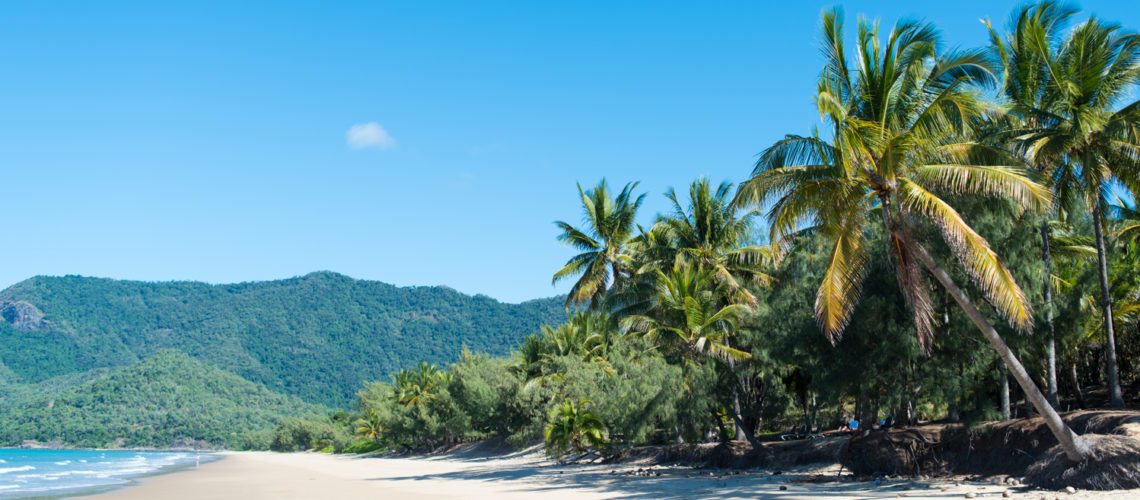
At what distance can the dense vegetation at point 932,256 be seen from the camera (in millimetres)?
12344

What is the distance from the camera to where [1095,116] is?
15.0 metres

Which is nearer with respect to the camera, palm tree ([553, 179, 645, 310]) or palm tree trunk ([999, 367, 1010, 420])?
palm tree trunk ([999, 367, 1010, 420])

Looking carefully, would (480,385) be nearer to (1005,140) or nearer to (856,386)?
(856,386)

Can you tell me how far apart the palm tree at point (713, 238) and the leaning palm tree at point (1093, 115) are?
11.5 meters

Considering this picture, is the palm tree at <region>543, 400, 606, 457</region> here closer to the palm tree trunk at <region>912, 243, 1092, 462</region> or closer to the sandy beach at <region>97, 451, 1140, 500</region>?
the sandy beach at <region>97, 451, 1140, 500</region>

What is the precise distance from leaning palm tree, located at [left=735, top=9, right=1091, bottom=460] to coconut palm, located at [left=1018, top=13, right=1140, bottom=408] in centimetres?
246

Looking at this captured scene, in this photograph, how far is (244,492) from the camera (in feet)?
72.4

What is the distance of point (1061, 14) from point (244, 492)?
969 inches

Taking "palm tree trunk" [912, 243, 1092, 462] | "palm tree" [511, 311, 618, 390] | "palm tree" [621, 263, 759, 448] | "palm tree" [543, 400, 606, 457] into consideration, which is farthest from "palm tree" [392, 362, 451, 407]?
"palm tree trunk" [912, 243, 1092, 462]

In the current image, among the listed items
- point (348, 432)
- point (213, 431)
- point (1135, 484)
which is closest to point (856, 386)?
point (1135, 484)

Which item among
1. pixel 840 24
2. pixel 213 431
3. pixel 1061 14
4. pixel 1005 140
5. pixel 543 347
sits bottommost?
pixel 213 431

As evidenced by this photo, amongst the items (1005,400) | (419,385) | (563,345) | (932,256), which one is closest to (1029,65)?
(932,256)

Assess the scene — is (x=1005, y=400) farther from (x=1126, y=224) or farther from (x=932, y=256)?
(x=1126, y=224)

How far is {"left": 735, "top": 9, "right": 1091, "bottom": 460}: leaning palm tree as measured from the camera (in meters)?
11.5
